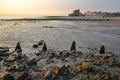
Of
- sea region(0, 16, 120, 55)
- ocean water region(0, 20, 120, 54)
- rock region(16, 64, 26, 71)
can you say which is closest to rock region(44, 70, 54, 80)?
rock region(16, 64, 26, 71)

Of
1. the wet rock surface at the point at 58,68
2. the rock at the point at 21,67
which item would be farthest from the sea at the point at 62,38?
the rock at the point at 21,67

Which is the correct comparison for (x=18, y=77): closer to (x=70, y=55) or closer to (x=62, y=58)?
(x=62, y=58)

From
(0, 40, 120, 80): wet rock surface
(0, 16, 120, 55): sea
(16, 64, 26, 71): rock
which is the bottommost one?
(0, 16, 120, 55): sea

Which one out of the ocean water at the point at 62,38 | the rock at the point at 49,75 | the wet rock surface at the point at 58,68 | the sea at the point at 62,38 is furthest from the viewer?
the ocean water at the point at 62,38

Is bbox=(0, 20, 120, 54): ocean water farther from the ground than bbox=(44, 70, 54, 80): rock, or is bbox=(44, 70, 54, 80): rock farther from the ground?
bbox=(44, 70, 54, 80): rock

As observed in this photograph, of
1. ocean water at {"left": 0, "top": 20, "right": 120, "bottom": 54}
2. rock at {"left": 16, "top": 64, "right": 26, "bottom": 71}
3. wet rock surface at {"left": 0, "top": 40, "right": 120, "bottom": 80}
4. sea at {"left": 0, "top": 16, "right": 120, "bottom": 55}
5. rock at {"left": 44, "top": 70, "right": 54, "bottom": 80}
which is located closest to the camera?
rock at {"left": 44, "top": 70, "right": 54, "bottom": 80}

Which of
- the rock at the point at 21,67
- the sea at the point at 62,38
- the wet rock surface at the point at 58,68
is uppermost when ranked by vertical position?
the rock at the point at 21,67

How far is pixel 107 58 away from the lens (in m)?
22.3

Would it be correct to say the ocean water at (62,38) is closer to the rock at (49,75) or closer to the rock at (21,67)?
the rock at (21,67)

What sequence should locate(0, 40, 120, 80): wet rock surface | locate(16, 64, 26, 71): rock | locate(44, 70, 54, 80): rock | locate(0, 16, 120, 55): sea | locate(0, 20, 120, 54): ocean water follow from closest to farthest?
1. locate(44, 70, 54, 80): rock
2. locate(0, 40, 120, 80): wet rock surface
3. locate(16, 64, 26, 71): rock
4. locate(0, 16, 120, 55): sea
5. locate(0, 20, 120, 54): ocean water

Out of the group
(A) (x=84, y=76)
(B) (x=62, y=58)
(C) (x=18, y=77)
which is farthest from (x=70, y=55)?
(C) (x=18, y=77)

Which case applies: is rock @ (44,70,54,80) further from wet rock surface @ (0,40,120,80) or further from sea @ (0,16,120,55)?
sea @ (0,16,120,55)

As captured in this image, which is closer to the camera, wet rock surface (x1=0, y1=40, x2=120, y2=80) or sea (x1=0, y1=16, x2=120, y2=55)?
wet rock surface (x1=0, y1=40, x2=120, y2=80)

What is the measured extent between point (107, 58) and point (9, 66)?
34.7ft
